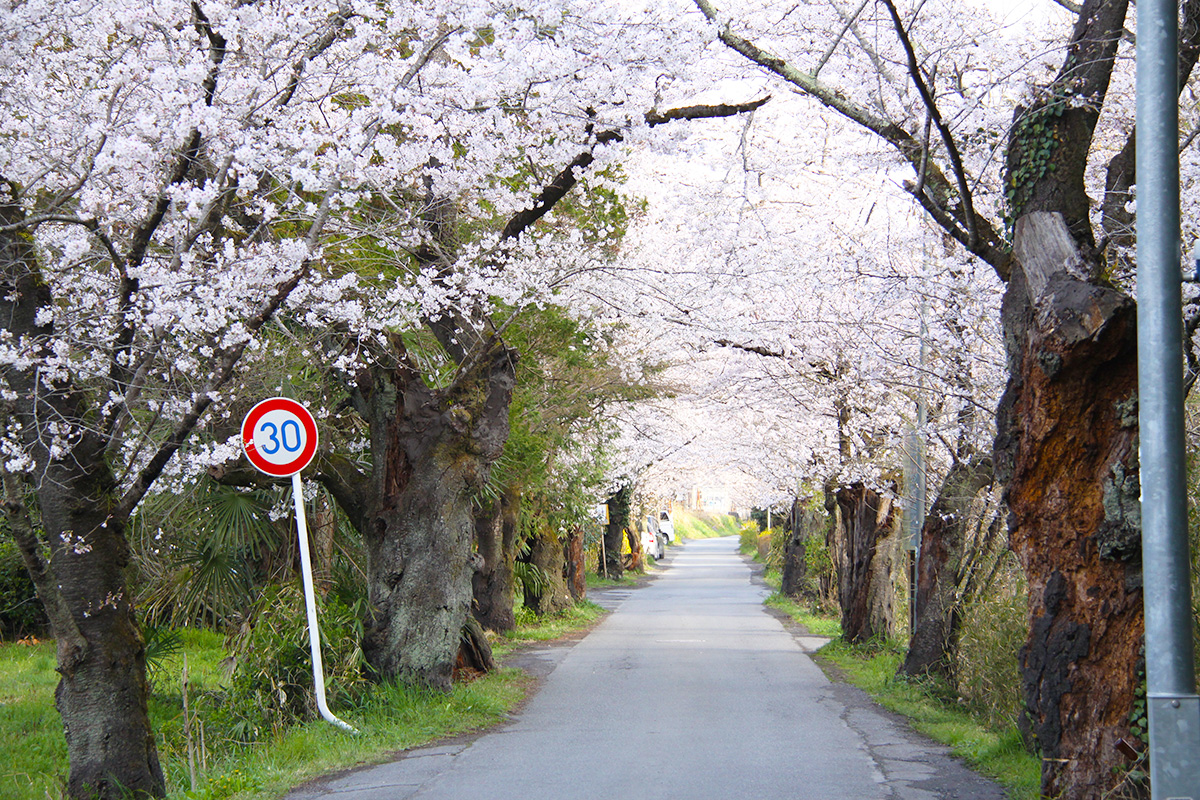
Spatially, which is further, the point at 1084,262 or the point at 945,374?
the point at 945,374

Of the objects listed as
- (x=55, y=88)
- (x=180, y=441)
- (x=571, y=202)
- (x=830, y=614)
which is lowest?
(x=830, y=614)

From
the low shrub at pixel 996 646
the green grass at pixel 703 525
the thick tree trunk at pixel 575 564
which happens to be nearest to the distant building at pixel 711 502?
the green grass at pixel 703 525

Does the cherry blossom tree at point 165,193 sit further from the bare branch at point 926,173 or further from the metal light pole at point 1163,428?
the metal light pole at point 1163,428

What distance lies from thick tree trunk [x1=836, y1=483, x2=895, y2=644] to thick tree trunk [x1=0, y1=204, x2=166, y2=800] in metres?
12.1

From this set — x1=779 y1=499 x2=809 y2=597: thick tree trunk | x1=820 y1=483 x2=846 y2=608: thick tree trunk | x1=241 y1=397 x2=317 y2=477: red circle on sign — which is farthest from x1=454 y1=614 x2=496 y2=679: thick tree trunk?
x1=779 y1=499 x2=809 y2=597: thick tree trunk

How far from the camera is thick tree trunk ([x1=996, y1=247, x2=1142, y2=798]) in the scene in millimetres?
5707

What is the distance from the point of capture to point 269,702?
33.1 feet

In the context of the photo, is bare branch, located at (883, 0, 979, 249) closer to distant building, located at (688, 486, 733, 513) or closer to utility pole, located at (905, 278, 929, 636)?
utility pole, located at (905, 278, 929, 636)

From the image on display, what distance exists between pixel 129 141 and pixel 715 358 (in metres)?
16.3

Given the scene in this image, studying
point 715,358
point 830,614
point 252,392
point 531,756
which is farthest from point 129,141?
point 830,614

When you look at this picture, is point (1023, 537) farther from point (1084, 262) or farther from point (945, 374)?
point (945, 374)

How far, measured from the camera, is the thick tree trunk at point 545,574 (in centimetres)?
2312

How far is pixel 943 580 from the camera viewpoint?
41.7ft

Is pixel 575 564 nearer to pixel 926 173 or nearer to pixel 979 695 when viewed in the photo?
pixel 979 695
